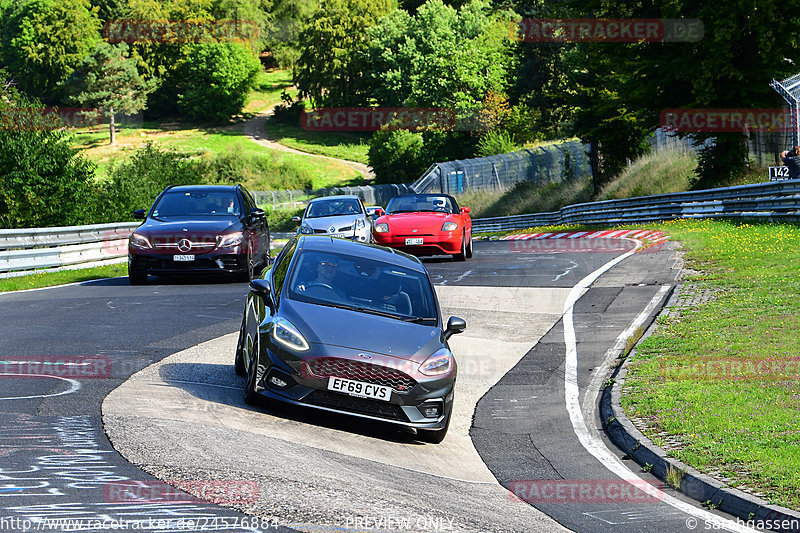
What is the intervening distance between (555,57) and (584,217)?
Result: 35.8 meters

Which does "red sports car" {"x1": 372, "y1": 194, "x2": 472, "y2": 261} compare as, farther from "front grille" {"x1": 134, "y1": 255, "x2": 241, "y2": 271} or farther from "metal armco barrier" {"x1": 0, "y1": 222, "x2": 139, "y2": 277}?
"metal armco barrier" {"x1": 0, "y1": 222, "x2": 139, "y2": 277}

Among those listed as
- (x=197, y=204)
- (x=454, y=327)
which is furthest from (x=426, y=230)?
(x=454, y=327)

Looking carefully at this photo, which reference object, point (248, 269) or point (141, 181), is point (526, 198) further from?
point (248, 269)

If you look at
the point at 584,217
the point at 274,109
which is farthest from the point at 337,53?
the point at 584,217

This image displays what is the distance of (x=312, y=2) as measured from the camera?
160 meters

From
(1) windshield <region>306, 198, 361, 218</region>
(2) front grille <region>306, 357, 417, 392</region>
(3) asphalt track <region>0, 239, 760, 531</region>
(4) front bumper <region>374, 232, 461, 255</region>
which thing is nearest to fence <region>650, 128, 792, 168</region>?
(1) windshield <region>306, 198, 361, 218</region>

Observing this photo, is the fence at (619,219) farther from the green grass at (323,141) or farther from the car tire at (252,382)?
the green grass at (323,141)

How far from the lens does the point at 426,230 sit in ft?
73.6

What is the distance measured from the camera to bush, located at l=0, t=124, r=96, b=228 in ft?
112

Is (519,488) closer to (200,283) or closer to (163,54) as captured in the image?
(200,283)

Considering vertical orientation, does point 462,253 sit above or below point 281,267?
below

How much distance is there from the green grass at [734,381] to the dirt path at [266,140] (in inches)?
3384

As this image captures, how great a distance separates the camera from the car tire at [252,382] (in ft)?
28.2

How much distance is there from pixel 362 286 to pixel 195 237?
8.96 m
